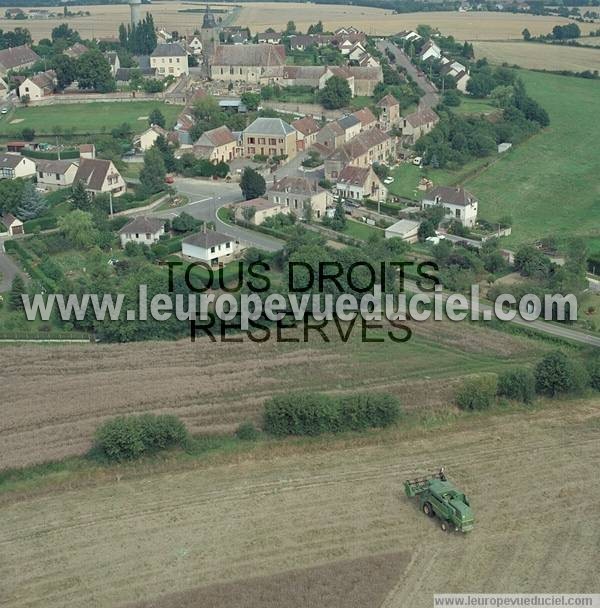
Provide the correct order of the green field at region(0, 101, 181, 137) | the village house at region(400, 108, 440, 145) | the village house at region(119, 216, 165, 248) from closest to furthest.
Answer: the village house at region(119, 216, 165, 248) → the green field at region(0, 101, 181, 137) → the village house at region(400, 108, 440, 145)

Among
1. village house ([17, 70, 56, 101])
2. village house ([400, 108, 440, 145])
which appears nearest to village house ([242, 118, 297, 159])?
village house ([400, 108, 440, 145])

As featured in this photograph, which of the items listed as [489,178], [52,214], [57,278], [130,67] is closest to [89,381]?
[57,278]

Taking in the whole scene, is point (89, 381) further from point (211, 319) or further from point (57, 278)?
point (57, 278)

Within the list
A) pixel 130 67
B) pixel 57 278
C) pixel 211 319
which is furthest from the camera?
pixel 130 67

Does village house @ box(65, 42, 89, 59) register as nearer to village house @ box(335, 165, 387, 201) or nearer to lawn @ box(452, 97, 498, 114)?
lawn @ box(452, 97, 498, 114)

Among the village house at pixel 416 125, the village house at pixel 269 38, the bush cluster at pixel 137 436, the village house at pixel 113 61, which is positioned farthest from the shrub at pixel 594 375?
the village house at pixel 269 38

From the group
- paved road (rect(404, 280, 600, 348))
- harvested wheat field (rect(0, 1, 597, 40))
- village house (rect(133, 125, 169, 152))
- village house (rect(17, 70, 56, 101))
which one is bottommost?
paved road (rect(404, 280, 600, 348))
